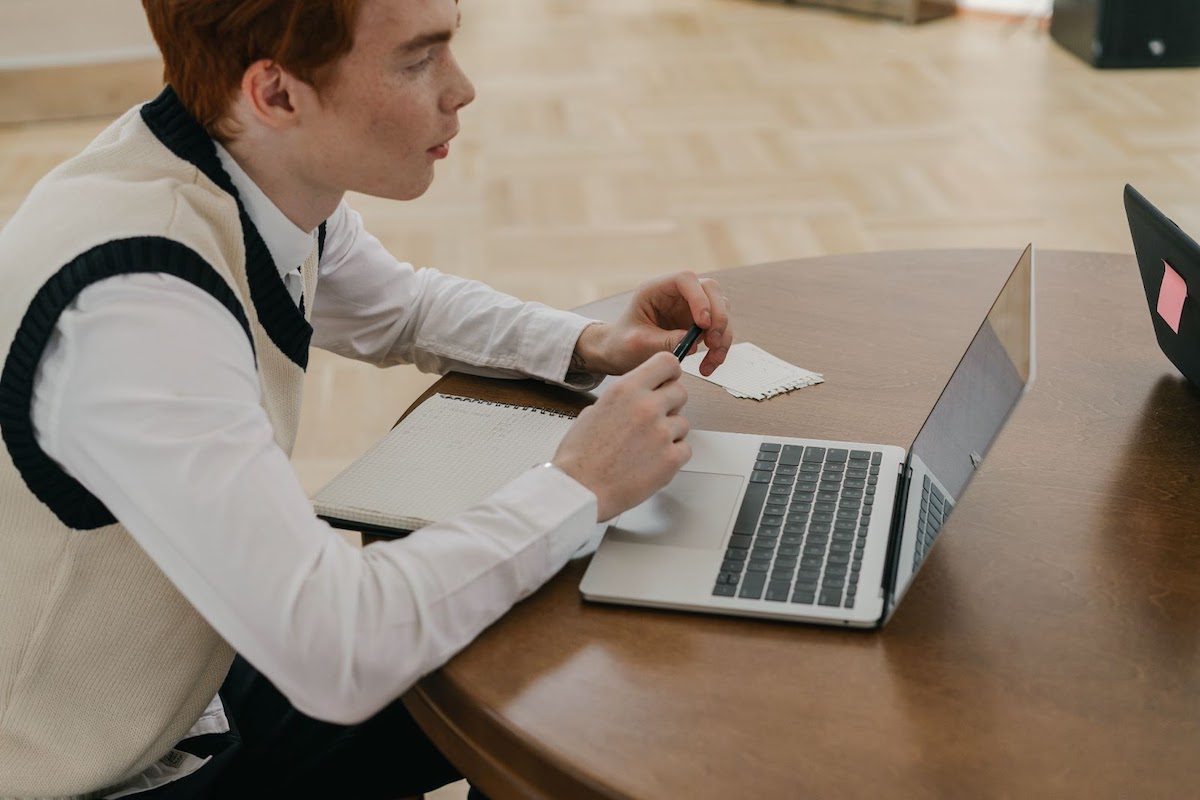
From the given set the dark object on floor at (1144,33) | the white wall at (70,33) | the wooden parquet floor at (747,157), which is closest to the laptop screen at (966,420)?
the wooden parquet floor at (747,157)

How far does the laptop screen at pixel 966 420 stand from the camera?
3.06ft

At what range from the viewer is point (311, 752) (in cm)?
124

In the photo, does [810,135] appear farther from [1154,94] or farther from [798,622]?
[798,622]

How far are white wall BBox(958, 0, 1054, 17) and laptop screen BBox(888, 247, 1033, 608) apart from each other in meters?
5.28

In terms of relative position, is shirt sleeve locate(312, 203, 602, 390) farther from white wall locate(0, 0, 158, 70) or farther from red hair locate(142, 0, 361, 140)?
white wall locate(0, 0, 158, 70)

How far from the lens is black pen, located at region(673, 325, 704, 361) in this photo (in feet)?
3.77

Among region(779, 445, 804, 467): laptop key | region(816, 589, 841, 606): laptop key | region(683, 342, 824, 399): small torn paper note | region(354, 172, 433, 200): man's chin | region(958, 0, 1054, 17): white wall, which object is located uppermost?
region(354, 172, 433, 200): man's chin

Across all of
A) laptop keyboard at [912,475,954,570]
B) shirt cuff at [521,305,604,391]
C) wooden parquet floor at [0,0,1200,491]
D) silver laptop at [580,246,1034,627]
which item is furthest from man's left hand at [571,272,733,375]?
wooden parquet floor at [0,0,1200,491]

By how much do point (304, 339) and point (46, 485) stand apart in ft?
0.83

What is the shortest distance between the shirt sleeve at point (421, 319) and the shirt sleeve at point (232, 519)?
430 millimetres

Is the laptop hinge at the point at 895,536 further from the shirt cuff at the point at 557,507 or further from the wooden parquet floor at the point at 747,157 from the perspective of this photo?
the wooden parquet floor at the point at 747,157

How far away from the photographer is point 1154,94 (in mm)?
4824

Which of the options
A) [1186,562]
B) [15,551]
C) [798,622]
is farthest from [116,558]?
[1186,562]

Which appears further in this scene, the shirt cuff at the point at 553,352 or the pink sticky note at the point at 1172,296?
the shirt cuff at the point at 553,352
